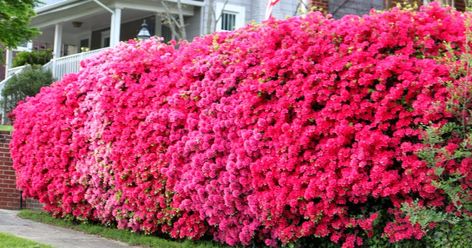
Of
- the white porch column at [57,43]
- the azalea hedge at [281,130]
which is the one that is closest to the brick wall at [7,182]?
the azalea hedge at [281,130]

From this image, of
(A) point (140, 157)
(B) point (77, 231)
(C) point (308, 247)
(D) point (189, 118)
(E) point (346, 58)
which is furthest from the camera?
(B) point (77, 231)

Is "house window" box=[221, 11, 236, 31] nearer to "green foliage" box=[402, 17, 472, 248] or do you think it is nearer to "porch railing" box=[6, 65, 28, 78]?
"porch railing" box=[6, 65, 28, 78]

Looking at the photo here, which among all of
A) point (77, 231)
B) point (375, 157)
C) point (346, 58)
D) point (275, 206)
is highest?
point (346, 58)

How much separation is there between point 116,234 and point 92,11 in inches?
489

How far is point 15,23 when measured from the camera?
15.9 m

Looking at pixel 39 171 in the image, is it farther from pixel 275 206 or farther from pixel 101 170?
pixel 275 206

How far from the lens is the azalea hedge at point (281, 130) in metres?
6.04

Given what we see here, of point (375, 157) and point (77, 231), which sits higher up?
point (375, 157)

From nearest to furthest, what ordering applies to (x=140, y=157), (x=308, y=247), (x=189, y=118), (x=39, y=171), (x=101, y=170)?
1. (x=308, y=247)
2. (x=189, y=118)
3. (x=140, y=157)
4. (x=101, y=170)
5. (x=39, y=171)

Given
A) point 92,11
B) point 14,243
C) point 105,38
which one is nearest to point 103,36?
point 105,38

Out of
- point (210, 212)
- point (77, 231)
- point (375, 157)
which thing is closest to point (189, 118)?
point (210, 212)

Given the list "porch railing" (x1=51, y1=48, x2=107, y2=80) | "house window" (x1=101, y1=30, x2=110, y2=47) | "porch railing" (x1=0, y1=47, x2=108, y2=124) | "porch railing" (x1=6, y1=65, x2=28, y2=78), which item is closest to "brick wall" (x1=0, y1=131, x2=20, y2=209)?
"porch railing" (x1=51, y1=48, x2=107, y2=80)

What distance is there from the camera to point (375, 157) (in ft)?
19.8

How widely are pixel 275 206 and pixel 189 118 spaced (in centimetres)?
166
